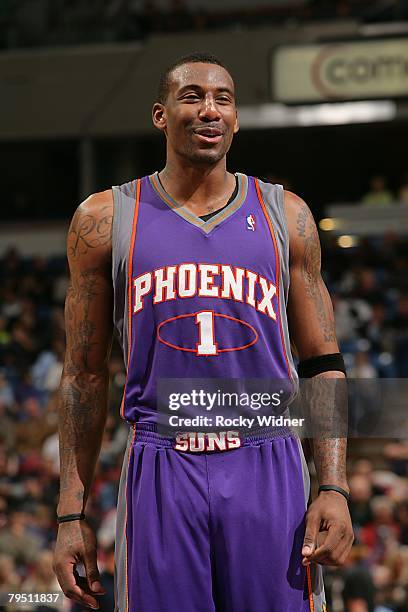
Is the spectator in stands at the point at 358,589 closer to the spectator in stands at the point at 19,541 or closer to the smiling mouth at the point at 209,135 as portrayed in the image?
the spectator in stands at the point at 19,541

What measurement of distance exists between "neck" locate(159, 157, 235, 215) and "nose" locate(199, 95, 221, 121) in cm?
13

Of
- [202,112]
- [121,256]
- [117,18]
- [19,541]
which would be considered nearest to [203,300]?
[121,256]

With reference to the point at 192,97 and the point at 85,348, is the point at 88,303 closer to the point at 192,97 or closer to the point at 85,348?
the point at 85,348

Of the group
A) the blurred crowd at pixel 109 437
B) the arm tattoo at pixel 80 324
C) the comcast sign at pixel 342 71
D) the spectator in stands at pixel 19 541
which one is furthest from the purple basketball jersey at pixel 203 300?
the comcast sign at pixel 342 71

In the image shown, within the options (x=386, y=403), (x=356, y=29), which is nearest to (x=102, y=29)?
(x=356, y=29)

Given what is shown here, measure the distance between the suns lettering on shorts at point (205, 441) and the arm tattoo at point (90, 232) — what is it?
20.8 inches

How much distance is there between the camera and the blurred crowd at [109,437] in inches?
233

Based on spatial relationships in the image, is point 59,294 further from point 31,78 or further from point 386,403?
point 386,403

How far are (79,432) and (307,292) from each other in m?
0.69

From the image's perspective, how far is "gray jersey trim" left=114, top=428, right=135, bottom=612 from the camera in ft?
7.90

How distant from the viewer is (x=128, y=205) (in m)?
2.58

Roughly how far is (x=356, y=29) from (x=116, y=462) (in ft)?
24.9

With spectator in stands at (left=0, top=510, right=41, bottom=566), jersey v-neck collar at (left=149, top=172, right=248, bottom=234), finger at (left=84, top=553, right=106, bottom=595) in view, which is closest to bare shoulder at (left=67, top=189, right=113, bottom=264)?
jersey v-neck collar at (left=149, top=172, right=248, bottom=234)

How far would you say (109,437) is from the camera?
8258mm
